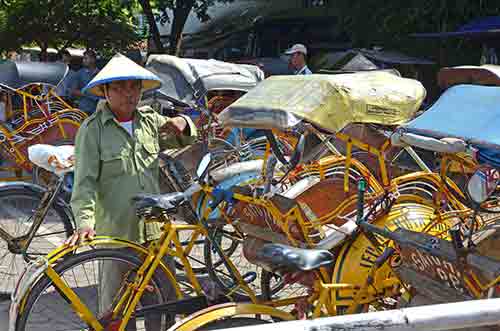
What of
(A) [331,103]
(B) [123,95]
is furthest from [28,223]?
(A) [331,103]

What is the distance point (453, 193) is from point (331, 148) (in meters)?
0.84

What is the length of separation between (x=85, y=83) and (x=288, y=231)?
831 centimetres

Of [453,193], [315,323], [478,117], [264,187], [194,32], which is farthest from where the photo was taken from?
[194,32]

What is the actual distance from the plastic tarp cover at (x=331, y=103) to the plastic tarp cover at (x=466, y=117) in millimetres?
425

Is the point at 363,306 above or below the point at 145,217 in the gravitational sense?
below

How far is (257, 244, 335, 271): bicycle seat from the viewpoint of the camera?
2.96 m

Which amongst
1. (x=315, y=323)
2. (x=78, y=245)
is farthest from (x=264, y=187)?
(x=315, y=323)

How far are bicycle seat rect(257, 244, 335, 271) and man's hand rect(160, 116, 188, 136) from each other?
1301mm

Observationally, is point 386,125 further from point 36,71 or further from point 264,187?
point 36,71

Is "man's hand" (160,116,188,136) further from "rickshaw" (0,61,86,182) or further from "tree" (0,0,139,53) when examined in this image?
"tree" (0,0,139,53)

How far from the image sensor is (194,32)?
24.5 m

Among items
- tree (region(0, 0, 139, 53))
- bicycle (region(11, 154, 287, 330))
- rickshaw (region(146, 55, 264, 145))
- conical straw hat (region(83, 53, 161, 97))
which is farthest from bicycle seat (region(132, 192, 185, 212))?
tree (region(0, 0, 139, 53))

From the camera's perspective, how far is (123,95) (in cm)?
396

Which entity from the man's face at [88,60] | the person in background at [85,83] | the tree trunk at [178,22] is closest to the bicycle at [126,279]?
the person in background at [85,83]
